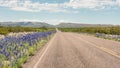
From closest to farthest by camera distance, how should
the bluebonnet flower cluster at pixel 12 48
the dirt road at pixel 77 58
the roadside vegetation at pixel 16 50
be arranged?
1. the roadside vegetation at pixel 16 50
2. the bluebonnet flower cluster at pixel 12 48
3. the dirt road at pixel 77 58

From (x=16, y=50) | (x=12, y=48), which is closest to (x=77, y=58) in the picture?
(x=16, y=50)

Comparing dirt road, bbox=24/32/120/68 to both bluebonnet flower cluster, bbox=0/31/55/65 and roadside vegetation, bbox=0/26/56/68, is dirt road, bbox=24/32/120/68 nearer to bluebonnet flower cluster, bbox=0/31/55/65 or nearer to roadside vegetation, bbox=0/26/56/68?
roadside vegetation, bbox=0/26/56/68

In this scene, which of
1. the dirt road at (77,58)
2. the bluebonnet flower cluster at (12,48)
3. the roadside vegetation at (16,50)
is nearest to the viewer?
the roadside vegetation at (16,50)

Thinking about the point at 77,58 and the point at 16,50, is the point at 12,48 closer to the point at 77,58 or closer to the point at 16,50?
the point at 16,50

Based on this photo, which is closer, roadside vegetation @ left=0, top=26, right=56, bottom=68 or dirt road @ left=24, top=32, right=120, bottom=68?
roadside vegetation @ left=0, top=26, right=56, bottom=68

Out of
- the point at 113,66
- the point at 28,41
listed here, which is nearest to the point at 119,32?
the point at 28,41

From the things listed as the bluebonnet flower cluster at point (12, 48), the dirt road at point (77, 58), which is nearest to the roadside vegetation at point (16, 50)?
→ the bluebonnet flower cluster at point (12, 48)

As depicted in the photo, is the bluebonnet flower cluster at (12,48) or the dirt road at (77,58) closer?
the bluebonnet flower cluster at (12,48)

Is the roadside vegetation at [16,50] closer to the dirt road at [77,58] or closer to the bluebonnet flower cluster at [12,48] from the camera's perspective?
the bluebonnet flower cluster at [12,48]

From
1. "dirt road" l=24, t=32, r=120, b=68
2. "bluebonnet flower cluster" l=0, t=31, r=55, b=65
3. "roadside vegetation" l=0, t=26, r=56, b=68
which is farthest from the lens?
"dirt road" l=24, t=32, r=120, b=68

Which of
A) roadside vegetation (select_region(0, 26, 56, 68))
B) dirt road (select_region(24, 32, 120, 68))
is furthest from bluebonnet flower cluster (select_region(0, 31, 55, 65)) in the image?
dirt road (select_region(24, 32, 120, 68))

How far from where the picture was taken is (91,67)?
1176cm

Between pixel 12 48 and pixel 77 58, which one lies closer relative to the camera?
pixel 77 58

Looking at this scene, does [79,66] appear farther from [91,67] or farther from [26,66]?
[26,66]
